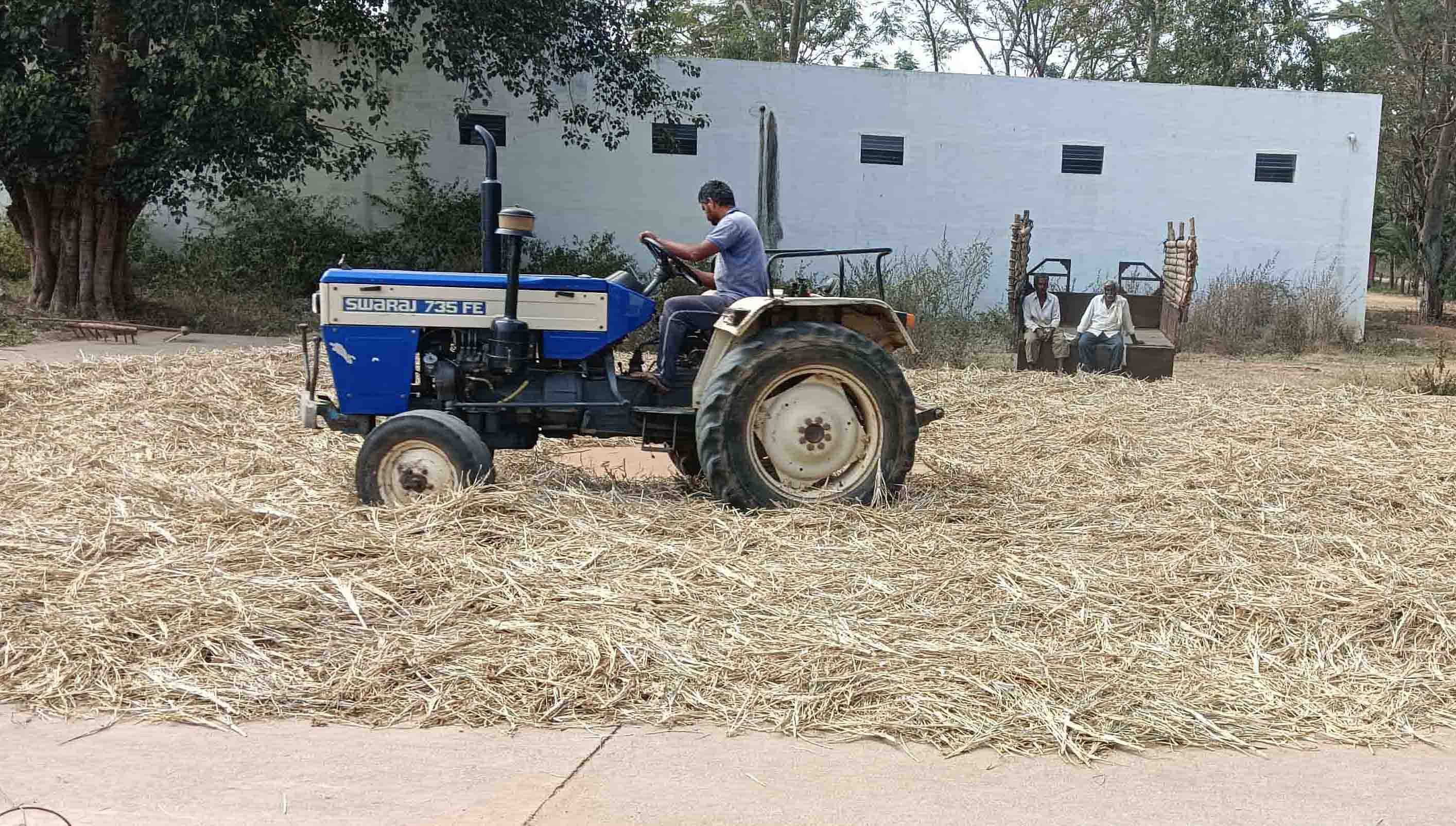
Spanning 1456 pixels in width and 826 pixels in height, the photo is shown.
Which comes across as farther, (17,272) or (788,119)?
(788,119)

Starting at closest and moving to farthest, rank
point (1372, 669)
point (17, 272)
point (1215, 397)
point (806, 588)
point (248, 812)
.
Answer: point (248, 812) → point (1372, 669) → point (806, 588) → point (1215, 397) → point (17, 272)

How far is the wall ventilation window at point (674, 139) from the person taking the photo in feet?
62.8

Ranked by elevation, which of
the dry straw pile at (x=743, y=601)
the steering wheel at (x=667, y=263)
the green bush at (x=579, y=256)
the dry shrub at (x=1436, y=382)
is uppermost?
the green bush at (x=579, y=256)

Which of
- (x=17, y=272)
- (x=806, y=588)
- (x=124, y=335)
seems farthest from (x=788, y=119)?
(x=806, y=588)

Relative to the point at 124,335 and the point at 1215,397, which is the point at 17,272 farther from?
the point at 1215,397

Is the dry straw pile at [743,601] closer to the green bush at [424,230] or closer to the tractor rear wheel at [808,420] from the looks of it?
the tractor rear wheel at [808,420]

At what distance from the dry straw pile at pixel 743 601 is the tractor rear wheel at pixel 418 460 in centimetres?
17

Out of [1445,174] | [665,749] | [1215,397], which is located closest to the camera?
[665,749]

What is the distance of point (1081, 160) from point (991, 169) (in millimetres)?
1481

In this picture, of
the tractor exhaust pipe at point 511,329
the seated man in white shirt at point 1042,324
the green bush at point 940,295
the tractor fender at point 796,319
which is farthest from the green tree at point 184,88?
the tractor fender at point 796,319

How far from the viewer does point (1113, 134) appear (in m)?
19.8

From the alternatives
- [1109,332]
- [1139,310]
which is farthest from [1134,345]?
[1139,310]

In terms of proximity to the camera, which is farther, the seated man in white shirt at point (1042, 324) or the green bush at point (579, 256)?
the green bush at point (579, 256)

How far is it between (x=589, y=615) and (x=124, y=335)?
35.1 feet
